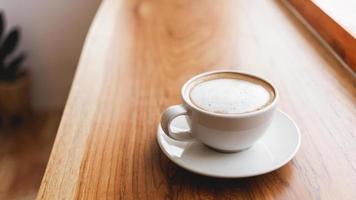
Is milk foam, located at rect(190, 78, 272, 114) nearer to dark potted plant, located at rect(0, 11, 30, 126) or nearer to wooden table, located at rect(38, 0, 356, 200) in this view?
wooden table, located at rect(38, 0, 356, 200)

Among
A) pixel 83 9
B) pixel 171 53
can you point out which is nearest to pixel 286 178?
pixel 171 53

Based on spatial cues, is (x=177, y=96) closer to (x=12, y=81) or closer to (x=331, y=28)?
(x=331, y=28)

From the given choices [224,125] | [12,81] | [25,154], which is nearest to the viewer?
[224,125]

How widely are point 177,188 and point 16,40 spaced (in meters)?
1.59

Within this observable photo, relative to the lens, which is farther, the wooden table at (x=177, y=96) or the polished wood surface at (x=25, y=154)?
the polished wood surface at (x=25, y=154)

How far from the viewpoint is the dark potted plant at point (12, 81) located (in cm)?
182

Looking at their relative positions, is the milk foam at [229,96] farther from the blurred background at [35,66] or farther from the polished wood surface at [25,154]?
the blurred background at [35,66]

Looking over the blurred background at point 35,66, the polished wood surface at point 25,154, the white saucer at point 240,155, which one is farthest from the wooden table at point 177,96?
the blurred background at point 35,66

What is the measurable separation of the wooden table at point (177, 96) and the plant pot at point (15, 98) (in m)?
0.98

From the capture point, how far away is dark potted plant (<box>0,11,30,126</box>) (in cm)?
182

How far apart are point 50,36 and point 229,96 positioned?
1630 millimetres

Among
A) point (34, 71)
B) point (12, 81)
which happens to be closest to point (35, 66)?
point (34, 71)

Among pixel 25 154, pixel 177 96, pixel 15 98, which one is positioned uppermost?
pixel 177 96

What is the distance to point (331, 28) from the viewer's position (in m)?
0.73
